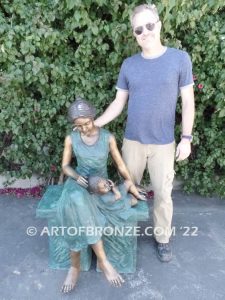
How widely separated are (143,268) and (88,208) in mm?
866

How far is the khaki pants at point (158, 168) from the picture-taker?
315 cm

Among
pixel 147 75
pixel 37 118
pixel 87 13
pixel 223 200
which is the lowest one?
pixel 223 200

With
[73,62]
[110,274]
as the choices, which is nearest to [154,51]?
[73,62]

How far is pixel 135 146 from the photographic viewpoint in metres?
3.20

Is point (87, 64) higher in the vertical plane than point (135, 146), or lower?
higher

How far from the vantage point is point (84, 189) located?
2869 millimetres

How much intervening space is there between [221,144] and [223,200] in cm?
72

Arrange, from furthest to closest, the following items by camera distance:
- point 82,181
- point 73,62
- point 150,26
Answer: point 73,62
point 82,181
point 150,26

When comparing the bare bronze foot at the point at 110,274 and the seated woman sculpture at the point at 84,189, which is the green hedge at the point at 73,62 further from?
the bare bronze foot at the point at 110,274

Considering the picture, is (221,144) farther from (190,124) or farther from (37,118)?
(37,118)

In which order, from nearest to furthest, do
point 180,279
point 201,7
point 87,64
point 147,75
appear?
point 147,75 → point 180,279 → point 201,7 → point 87,64

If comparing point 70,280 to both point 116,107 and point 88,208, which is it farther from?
point 116,107


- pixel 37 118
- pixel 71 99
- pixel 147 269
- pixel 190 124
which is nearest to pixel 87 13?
pixel 71 99

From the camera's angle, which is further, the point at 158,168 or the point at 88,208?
the point at 158,168
